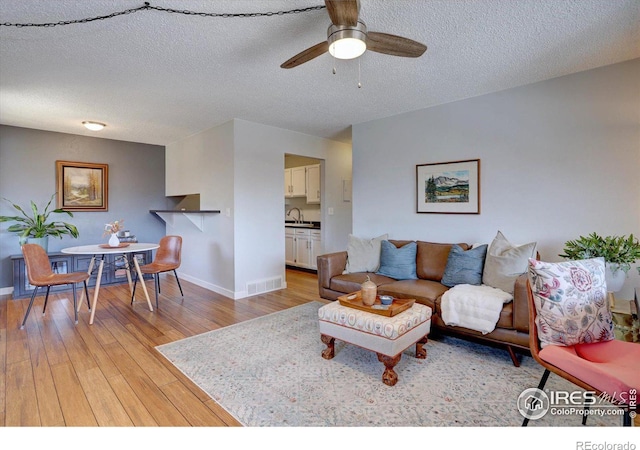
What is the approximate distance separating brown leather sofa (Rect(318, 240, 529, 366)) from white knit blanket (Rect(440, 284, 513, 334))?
0.22ft

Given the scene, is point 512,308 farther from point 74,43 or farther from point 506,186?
point 74,43

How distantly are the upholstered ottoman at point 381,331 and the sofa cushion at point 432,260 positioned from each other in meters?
0.88

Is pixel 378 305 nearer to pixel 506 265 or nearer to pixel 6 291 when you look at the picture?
pixel 506 265

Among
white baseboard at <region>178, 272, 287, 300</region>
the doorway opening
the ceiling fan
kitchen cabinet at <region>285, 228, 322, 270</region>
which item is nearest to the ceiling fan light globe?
the ceiling fan

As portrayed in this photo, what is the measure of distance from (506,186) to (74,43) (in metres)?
3.84

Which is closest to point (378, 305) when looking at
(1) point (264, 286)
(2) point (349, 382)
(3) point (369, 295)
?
(3) point (369, 295)

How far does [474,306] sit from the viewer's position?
2.48 metres

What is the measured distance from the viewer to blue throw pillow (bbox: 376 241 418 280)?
3.38 metres

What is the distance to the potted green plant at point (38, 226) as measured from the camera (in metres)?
4.34

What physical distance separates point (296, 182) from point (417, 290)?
3.91m

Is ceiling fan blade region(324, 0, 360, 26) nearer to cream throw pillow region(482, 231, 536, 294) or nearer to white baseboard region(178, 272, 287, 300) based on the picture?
cream throw pillow region(482, 231, 536, 294)

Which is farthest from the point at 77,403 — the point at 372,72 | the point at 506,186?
the point at 506,186

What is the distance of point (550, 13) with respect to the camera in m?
1.94

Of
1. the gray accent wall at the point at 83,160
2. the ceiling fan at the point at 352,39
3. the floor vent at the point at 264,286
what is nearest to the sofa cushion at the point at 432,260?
the ceiling fan at the point at 352,39
